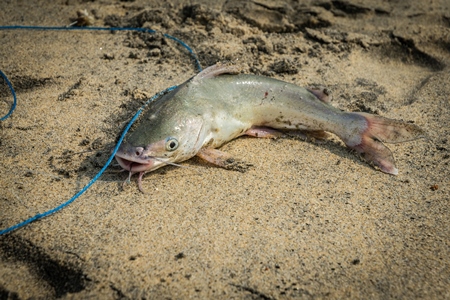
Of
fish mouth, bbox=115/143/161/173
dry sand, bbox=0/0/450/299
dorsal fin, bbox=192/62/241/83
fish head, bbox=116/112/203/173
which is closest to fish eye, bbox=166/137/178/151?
fish head, bbox=116/112/203/173

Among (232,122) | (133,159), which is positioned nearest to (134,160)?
(133,159)

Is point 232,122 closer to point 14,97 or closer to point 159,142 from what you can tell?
point 159,142

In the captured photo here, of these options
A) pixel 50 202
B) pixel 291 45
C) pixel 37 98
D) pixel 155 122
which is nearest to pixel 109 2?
pixel 37 98

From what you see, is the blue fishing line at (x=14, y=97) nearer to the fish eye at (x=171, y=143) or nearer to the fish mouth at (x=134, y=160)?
the fish mouth at (x=134, y=160)

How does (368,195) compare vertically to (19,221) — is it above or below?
above

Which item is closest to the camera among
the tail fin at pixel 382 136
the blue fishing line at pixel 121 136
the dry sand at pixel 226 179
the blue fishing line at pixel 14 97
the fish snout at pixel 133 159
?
the dry sand at pixel 226 179

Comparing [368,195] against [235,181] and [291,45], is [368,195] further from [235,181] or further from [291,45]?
[291,45]

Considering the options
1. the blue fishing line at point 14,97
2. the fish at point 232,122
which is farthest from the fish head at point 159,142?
the blue fishing line at point 14,97


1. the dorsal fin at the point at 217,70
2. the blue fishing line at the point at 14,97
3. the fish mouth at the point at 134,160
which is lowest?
the blue fishing line at the point at 14,97
